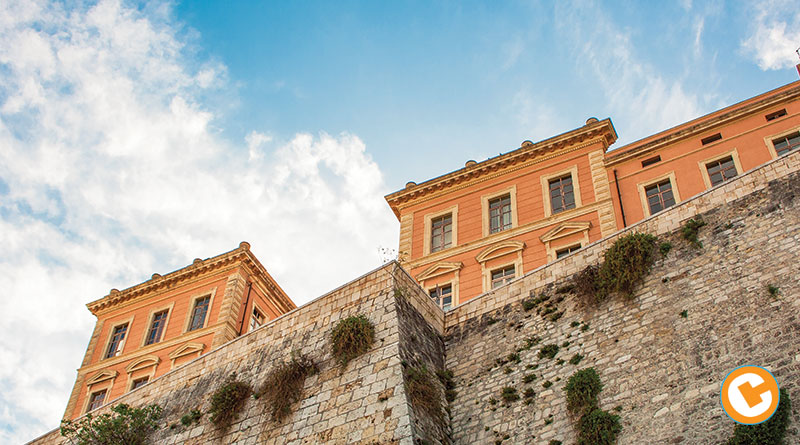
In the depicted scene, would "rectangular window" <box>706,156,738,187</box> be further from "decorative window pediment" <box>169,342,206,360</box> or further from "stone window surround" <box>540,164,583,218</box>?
"decorative window pediment" <box>169,342,206,360</box>

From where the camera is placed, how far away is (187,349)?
28.8m

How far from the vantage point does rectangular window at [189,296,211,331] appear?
98.4ft

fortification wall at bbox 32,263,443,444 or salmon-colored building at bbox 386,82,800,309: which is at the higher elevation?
salmon-colored building at bbox 386,82,800,309

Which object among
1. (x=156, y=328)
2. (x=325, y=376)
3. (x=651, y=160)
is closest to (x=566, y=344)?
(x=325, y=376)

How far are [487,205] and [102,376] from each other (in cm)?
1773

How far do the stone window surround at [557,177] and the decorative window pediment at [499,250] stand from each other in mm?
1583

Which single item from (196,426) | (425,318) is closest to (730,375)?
(425,318)

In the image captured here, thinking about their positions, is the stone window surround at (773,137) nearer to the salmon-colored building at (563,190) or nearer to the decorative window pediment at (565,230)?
the salmon-colored building at (563,190)

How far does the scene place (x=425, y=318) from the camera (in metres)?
16.6

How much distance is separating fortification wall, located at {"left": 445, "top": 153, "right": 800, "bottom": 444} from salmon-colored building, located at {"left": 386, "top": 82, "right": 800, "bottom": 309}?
7.72 metres

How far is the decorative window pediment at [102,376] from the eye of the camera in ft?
98.0

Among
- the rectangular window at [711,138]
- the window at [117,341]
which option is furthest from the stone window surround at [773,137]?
the window at [117,341]

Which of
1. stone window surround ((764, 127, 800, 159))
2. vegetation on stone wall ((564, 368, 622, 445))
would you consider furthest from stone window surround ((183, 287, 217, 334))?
stone window surround ((764, 127, 800, 159))

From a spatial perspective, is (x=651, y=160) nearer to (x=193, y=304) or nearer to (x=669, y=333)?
(x=669, y=333)
